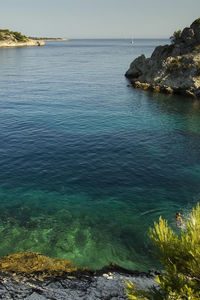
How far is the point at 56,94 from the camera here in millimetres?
79312

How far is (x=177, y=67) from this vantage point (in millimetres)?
82625

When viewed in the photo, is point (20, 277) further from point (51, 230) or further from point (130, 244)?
point (130, 244)

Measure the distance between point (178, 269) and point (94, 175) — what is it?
22.7 metres

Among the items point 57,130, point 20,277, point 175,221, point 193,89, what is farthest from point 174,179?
point 193,89

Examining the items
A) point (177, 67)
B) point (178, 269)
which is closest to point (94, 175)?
point (178, 269)

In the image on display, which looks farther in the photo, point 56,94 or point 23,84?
point 23,84

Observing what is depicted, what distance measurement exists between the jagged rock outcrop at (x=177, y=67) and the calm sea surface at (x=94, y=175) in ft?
39.9

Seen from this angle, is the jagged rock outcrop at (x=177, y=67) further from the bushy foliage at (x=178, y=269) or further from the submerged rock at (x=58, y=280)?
the bushy foliage at (x=178, y=269)

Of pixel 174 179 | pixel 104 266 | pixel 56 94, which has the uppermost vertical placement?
pixel 56 94

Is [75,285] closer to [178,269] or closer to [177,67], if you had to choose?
[178,269]

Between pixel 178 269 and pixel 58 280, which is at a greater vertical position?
pixel 178 269

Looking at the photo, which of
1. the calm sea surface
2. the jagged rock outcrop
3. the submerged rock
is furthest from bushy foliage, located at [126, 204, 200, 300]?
the jagged rock outcrop

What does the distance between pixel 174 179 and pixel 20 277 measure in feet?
77.3

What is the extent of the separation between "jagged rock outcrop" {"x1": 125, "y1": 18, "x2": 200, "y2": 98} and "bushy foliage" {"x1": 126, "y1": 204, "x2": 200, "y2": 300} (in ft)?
234
